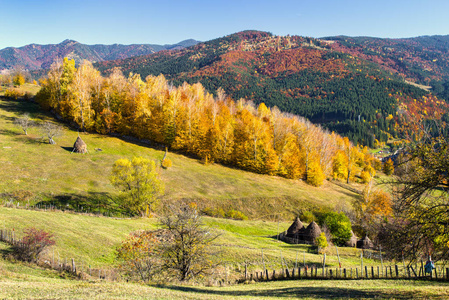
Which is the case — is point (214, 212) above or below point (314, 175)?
below

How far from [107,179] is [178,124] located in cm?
3102

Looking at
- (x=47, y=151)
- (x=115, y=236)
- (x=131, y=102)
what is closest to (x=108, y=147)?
(x=47, y=151)

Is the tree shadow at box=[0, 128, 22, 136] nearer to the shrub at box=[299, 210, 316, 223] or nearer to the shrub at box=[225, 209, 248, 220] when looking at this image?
the shrub at box=[225, 209, 248, 220]

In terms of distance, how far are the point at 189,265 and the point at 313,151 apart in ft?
242

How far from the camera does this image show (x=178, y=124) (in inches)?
3337

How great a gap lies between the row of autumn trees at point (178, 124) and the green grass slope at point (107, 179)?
427 centimetres

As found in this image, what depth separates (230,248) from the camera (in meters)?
36.4

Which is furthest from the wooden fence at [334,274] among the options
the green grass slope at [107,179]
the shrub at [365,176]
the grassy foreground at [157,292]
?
the shrub at [365,176]

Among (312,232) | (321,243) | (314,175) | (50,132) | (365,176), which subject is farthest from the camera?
(365,176)

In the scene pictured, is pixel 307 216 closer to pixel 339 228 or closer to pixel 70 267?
pixel 339 228

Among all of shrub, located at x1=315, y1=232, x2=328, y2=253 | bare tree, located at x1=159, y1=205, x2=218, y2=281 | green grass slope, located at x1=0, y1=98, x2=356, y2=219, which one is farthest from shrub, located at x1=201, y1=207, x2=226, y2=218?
bare tree, located at x1=159, y1=205, x2=218, y2=281

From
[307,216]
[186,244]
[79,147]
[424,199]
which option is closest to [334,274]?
[424,199]

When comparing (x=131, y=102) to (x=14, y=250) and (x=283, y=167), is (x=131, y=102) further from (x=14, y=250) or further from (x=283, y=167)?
(x=14, y=250)

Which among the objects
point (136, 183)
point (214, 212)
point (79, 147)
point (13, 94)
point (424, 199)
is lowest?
point (214, 212)
